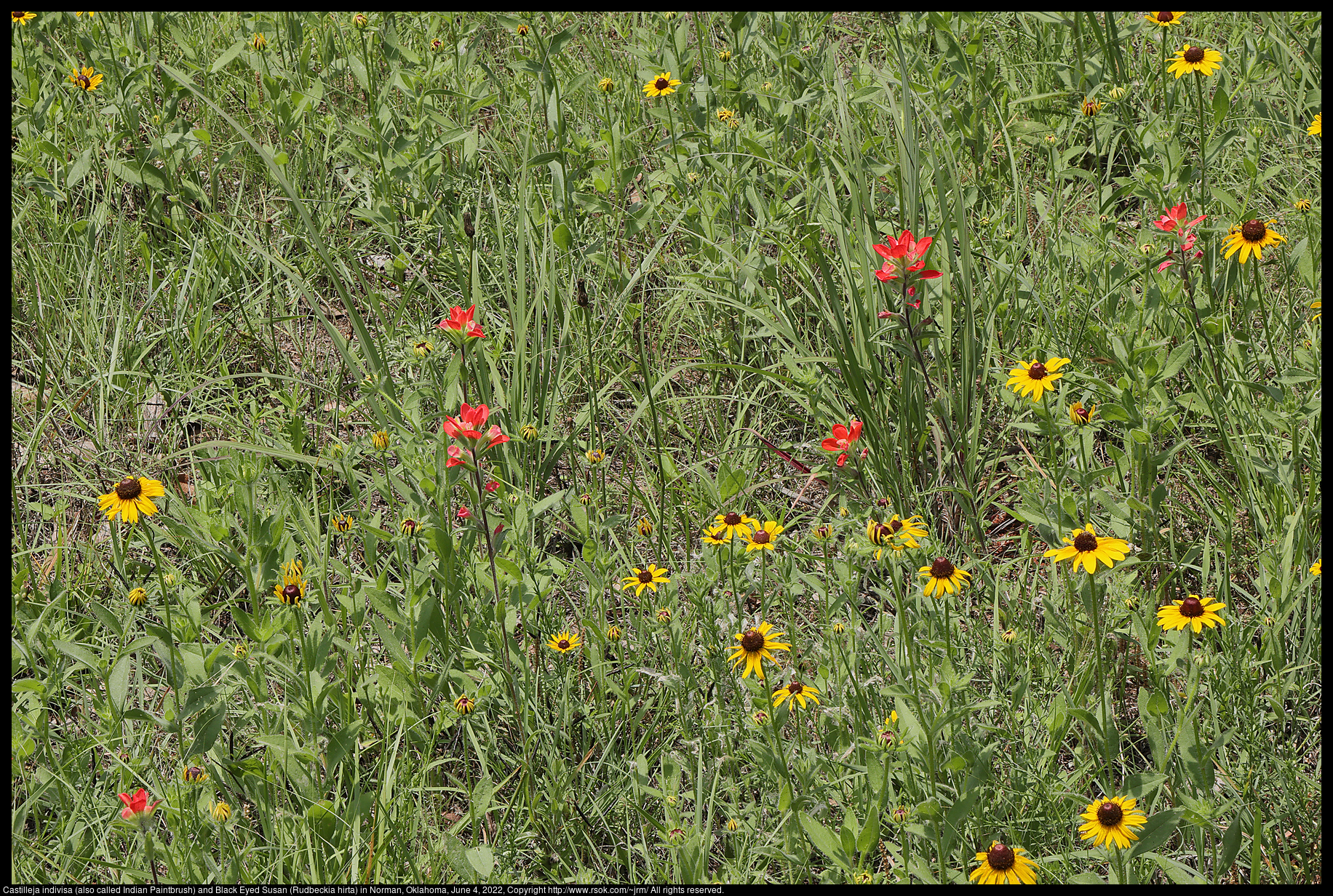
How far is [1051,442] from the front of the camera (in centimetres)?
202

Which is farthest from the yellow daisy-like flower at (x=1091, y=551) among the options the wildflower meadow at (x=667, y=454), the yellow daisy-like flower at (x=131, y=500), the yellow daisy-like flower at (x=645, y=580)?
the yellow daisy-like flower at (x=131, y=500)

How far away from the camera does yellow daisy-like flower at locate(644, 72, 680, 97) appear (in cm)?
297

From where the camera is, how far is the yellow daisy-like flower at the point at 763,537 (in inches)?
69.1

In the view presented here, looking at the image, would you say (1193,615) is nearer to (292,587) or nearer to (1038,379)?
(1038,379)

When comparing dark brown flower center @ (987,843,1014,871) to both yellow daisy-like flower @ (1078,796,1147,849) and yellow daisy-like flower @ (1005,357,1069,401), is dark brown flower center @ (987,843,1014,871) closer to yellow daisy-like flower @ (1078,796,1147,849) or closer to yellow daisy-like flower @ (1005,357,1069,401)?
yellow daisy-like flower @ (1078,796,1147,849)

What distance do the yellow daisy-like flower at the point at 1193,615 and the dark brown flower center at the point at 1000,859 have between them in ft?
1.62

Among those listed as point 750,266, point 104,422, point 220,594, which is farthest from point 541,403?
point 104,422

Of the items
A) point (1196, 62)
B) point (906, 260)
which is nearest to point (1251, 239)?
point (1196, 62)

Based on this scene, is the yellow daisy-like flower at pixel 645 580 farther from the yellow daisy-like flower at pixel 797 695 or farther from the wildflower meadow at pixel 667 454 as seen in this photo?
the yellow daisy-like flower at pixel 797 695

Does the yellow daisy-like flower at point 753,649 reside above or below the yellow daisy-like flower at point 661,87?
→ below

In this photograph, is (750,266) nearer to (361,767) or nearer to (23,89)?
(361,767)

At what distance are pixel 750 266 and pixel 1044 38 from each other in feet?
5.28

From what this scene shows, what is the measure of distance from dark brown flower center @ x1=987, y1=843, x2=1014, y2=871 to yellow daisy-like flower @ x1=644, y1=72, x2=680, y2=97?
2.23 meters
